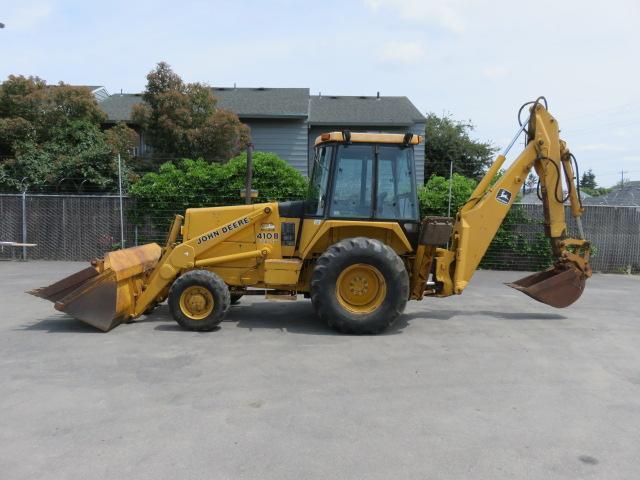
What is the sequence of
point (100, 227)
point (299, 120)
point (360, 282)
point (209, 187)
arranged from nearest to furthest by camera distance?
point (360, 282) → point (209, 187) → point (100, 227) → point (299, 120)

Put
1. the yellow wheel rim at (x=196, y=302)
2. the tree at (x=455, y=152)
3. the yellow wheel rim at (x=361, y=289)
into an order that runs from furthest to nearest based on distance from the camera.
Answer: the tree at (x=455, y=152), the yellow wheel rim at (x=196, y=302), the yellow wheel rim at (x=361, y=289)

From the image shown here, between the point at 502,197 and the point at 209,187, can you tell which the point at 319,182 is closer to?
the point at 502,197

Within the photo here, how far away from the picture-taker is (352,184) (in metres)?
7.54

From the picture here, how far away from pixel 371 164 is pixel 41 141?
619 inches

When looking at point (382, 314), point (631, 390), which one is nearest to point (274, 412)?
point (382, 314)

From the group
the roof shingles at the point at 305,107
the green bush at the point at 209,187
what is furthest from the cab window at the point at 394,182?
the roof shingles at the point at 305,107

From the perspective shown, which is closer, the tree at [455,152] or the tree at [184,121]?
the tree at [184,121]

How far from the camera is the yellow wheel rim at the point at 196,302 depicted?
7.40m

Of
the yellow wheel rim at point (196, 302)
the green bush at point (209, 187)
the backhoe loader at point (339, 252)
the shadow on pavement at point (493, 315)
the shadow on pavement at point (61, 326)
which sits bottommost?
the shadow on pavement at point (61, 326)

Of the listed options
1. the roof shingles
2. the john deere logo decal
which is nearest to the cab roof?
the john deere logo decal

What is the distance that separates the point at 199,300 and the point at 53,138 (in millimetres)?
14371

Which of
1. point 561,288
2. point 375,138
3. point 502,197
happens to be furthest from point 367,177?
point 561,288

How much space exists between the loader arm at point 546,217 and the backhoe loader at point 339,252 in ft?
0.05

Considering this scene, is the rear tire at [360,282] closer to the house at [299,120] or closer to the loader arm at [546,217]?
the loader arm at [546,217]
